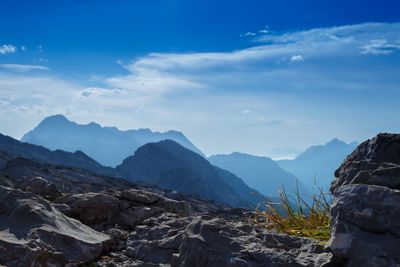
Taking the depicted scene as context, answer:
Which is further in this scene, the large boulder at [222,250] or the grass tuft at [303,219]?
the grass tuft at [303,219]

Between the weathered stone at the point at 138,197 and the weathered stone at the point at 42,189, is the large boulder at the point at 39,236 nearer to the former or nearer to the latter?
the weathered stone at the point at 138,197

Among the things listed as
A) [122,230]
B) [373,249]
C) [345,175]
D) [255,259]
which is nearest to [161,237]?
[122,230]

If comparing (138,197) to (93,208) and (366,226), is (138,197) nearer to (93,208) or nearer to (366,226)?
(93,208)

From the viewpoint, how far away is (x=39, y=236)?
25.5 feet

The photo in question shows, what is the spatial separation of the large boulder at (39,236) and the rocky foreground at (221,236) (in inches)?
0.6

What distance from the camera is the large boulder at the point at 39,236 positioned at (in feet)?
23.6

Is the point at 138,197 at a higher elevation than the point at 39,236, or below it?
higher

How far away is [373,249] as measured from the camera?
560 cm

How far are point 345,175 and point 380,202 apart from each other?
1.81m

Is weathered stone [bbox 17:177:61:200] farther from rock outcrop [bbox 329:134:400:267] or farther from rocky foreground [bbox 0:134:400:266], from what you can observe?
rock outcrop [bbox 329:134:400:267]

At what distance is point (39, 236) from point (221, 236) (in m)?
3.23

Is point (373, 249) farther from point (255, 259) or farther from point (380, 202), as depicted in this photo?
point (255, 259)

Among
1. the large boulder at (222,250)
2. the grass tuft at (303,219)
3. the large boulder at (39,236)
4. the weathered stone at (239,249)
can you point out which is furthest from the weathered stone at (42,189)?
the weathered stone at (239,249)

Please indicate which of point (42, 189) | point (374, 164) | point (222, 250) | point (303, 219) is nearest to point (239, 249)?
point (222, 250)
